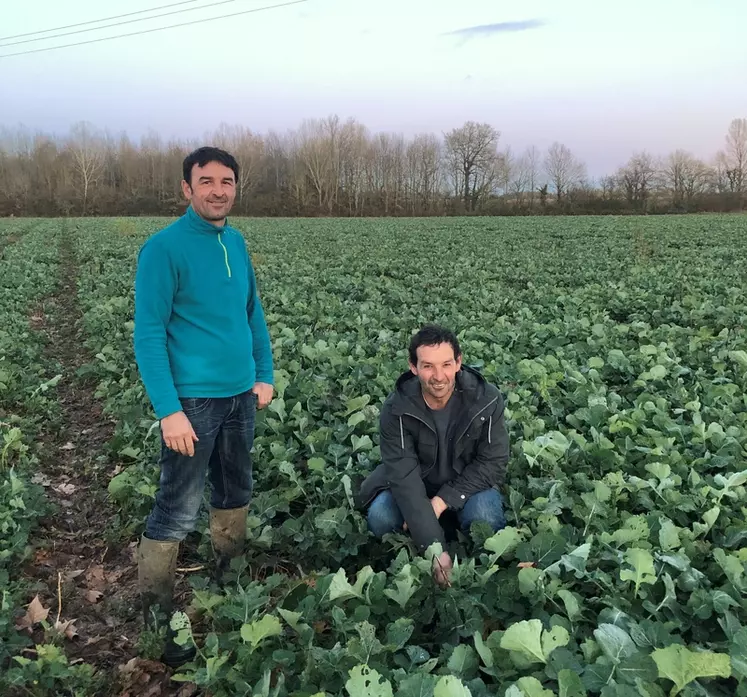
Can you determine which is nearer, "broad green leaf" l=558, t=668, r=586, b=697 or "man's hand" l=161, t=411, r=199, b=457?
"broad green leaf" l=558, t=668, r=586, b=697

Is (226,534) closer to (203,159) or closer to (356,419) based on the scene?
(356,419)

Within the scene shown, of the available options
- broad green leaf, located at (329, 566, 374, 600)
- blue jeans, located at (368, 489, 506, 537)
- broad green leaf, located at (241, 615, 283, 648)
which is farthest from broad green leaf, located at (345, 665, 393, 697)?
blue jeans, located at (368, 489, 506, 537)

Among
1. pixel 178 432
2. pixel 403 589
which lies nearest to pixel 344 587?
pixel 403 589

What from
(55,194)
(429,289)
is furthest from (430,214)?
(429,289)

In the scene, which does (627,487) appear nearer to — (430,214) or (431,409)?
(431,409)

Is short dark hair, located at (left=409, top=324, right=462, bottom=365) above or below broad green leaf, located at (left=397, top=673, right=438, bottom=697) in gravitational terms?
above

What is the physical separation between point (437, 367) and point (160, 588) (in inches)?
67.3

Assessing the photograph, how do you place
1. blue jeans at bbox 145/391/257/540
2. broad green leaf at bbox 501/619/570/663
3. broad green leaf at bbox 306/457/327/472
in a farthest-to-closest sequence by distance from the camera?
broad green leaf at bbox 306/457/327/472 → blue jeans at bbox 145/391/257/540 → broad green leaf at bbox 501/619/570/663

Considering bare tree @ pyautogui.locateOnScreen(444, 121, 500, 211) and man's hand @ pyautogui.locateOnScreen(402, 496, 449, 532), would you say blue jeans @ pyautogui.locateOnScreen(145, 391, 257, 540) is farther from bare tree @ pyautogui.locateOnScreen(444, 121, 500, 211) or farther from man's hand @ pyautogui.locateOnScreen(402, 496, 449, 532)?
bare tree @ pyautogui.locateOnScreen(444, 121, 500, 211)

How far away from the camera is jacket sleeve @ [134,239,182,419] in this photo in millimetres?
2457

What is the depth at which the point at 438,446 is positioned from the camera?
322 centimetres

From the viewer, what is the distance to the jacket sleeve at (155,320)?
2457mm

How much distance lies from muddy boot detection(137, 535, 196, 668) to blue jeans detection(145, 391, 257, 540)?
0.20 feet

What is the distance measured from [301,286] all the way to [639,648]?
34.3 ft
